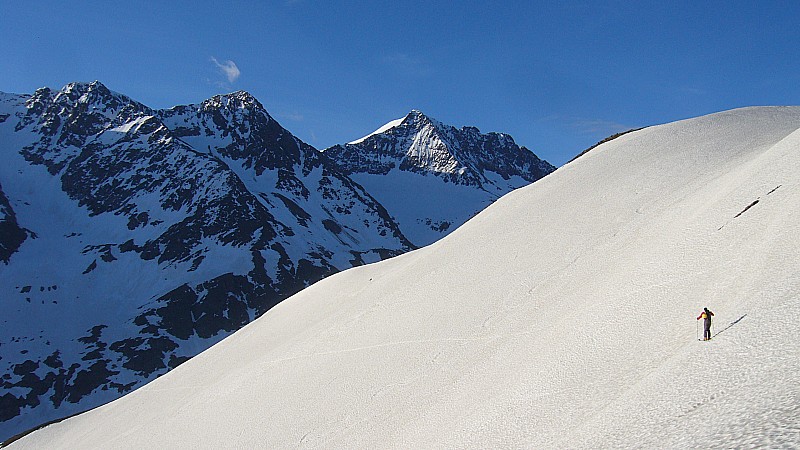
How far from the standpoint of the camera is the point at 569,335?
18188mm

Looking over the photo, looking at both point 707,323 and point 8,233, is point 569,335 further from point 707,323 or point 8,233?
point 8,233

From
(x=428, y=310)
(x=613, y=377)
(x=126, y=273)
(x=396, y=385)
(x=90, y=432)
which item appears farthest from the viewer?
(x=126, y=273)

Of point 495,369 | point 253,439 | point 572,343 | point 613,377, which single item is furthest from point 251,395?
point 613,377

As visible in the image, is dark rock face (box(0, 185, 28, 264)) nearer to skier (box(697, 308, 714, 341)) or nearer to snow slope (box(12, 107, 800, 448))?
snow slope (box(12, 107, 800, 448))

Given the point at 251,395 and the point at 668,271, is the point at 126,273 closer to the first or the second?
the point at 251,395

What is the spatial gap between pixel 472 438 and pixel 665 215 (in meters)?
16.8

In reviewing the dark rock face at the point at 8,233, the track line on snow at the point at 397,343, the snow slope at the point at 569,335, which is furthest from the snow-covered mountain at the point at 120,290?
the track line on snow at the point at 397,343

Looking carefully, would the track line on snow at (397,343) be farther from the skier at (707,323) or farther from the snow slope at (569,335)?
the skier at (707,323)

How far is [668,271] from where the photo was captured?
19.1 m

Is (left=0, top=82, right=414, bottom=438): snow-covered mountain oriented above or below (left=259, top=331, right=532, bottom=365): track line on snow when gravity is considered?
above

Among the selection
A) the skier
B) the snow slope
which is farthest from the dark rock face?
the skier

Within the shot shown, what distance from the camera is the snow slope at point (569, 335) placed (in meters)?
11.7

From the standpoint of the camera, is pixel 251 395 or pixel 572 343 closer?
pixel 572 343

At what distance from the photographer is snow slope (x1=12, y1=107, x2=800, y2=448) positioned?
1170 centimetres
